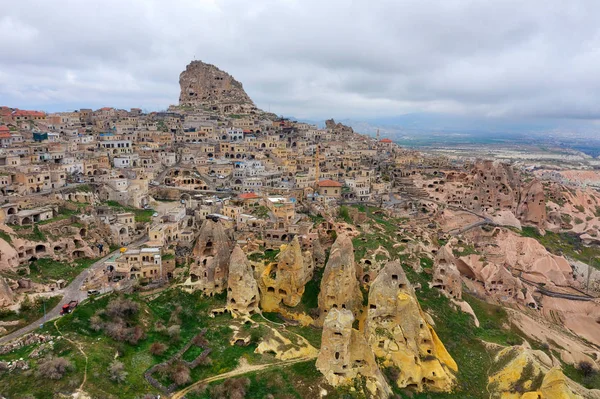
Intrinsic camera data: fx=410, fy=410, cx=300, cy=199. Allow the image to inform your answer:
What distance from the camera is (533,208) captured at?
9106 cm

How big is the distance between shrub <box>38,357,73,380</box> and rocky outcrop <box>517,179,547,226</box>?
9043 centimetres

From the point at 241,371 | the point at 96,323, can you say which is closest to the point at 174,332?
the point at 96,323

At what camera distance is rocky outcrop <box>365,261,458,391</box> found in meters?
36.2

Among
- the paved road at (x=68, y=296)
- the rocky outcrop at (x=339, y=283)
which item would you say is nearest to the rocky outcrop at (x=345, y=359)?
the rocky outcrop at (x=339, y=283)

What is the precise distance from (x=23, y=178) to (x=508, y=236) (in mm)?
83823

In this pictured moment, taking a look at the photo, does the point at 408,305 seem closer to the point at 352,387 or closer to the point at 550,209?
the point at 352,387

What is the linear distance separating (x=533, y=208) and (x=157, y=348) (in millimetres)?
85703

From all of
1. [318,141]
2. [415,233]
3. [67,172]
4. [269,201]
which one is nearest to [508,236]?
[415,233]

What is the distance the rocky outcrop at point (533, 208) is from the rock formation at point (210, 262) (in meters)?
71.9

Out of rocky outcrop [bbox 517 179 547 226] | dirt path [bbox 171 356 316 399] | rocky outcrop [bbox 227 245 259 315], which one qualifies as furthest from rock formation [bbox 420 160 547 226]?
dirt path [bbox 171 356 316 399]

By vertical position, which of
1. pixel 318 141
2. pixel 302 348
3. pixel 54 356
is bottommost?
pixel 302 348

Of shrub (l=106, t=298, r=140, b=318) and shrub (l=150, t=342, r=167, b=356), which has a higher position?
shrub (l=106, t=298, r=140, b=318)

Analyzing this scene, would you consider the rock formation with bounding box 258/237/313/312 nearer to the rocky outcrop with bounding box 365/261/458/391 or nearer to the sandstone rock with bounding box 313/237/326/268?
the sandstone rock with bounding box 313/237/326/268

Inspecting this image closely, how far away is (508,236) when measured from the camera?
78938mm
